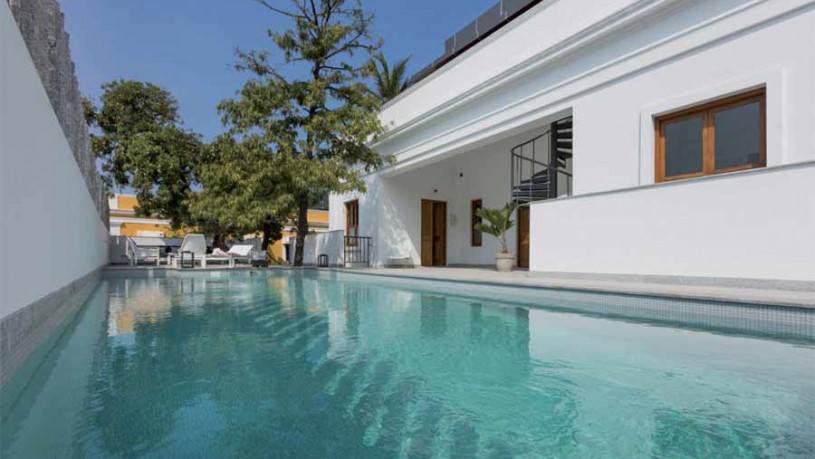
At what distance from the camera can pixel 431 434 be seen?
1805 millimetres

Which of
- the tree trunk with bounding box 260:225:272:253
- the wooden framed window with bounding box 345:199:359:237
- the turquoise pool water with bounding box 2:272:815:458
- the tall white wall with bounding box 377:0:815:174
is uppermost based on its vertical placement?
the tall white wall with bounding box 377:0:815:174

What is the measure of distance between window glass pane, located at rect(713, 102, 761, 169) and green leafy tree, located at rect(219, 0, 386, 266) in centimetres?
780

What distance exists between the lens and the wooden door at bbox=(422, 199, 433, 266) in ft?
44.0

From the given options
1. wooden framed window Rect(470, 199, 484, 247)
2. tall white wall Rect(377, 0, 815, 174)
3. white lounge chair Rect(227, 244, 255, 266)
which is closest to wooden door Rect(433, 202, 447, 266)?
wooden framed window Rect(470, 199, 484, 247)

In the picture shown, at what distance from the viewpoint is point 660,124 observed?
6.04 meters

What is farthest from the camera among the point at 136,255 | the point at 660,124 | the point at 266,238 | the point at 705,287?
the point at 266,238

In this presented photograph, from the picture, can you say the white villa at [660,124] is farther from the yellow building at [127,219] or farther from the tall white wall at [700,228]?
the yellow building at [127,219]

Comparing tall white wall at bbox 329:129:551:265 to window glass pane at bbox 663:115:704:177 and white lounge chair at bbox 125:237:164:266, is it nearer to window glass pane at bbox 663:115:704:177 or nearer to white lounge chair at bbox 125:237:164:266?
window glass pane at bbox 663:115:704:177

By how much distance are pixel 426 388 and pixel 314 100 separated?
10089mm

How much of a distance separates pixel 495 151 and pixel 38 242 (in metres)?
11.2

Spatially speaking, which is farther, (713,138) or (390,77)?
(390,77)

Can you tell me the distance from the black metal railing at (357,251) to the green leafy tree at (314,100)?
189 centimetres

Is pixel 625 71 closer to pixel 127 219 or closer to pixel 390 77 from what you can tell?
pixel 390 77

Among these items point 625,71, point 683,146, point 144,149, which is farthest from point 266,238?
point 683,146
